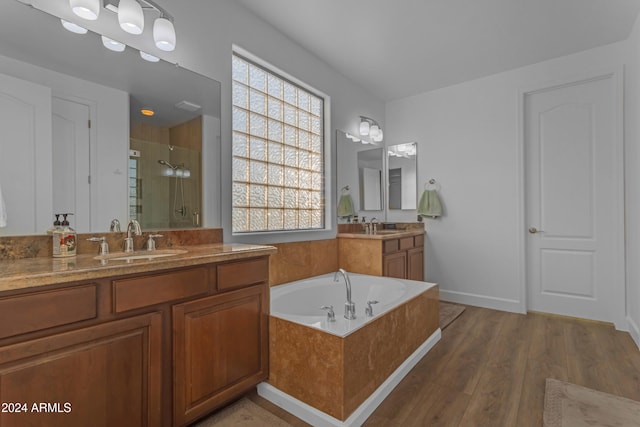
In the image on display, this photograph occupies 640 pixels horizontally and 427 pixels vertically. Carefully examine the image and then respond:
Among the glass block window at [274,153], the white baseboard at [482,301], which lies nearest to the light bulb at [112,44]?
the glass block window at [274,153]

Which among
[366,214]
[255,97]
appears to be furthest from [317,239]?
[255,97]

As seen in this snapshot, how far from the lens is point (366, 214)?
146 inches

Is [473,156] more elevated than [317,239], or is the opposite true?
[473,156]

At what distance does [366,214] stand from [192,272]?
8.37 feet

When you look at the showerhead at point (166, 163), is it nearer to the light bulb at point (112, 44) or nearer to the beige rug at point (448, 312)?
the light bulb at point (112, 44)

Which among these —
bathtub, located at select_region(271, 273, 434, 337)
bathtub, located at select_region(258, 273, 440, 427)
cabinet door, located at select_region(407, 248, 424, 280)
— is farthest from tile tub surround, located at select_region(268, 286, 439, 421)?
cabinet door, located at select_region(407, 248, 424, 280)

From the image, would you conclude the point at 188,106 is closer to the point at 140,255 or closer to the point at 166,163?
the point at 166,163

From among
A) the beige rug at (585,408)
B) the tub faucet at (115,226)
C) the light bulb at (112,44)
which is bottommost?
the beige rug at (585,408)

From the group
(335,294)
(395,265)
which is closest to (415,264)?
(395,265)

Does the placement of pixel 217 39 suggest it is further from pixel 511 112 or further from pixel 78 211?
pixel 511 112

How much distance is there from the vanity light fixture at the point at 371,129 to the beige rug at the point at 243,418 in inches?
115

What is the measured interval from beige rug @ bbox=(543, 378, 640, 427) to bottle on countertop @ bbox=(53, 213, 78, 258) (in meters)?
2.41

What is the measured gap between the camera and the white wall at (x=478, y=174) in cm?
327

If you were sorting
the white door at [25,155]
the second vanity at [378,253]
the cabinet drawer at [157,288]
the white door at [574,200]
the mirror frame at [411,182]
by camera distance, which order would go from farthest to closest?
the mirror frame at [411,182] < the second vanity at [378,253] < the white door at [574,200] < the white door at [25,155] < the cabinet drawer at [157,288]
